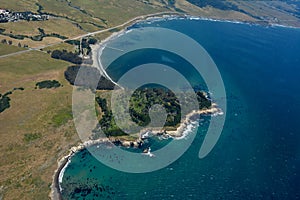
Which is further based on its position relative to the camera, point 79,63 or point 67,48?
point 67,48

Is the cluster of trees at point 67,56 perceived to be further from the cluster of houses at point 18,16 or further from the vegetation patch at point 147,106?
the cluster of houses at point 18,16

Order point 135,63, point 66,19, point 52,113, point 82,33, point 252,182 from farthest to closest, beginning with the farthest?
point 66,19
point 82,33
point 135,63
point 52,113
point 252,182

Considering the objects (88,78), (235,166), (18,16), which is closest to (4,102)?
(88,78)

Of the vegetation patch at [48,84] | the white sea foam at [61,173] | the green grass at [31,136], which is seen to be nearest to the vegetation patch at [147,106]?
the white sea foam at [61,173]

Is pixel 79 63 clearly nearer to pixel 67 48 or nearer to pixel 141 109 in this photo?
pixel 67 48

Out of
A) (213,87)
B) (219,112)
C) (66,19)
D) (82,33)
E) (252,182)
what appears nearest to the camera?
(252,182)

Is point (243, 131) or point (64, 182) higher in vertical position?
point (243, 131)

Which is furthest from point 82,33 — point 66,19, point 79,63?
point 79,63

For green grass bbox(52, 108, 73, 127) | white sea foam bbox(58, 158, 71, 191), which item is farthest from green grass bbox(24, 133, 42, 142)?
white sea foam bbox(58, 158, 71, 191)
